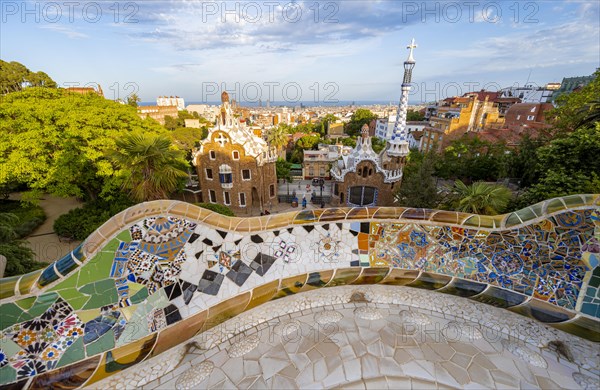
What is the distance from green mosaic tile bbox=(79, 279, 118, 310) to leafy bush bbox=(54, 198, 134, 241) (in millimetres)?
9415

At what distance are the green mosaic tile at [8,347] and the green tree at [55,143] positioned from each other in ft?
32.8

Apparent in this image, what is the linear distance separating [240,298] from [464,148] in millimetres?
21876

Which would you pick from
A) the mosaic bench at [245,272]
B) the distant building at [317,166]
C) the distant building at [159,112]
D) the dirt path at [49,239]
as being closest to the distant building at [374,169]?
the distant building at [317,166]

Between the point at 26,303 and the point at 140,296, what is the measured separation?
1188 mm

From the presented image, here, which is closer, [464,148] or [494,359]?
[494,359]

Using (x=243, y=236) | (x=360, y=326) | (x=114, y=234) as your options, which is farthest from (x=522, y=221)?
(x=114, y=234)

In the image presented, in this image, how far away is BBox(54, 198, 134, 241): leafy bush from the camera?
444 inches

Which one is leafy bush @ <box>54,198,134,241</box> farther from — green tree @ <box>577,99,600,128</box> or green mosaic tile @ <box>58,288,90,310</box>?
green tree @ <box>577,99,600,128</box>

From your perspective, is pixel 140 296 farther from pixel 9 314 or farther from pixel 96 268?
pixel 9 314

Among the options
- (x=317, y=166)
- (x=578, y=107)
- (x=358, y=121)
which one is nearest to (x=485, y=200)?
(x=578, y=107)

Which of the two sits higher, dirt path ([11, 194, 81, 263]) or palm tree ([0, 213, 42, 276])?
palm tree ([0, 213, 42, 276])

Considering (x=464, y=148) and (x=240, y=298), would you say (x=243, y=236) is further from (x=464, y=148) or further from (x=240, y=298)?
(x=464, y=148)

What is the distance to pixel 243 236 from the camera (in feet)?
14.7

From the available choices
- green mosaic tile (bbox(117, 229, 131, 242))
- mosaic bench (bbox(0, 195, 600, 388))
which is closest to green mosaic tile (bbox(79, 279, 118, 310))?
mosaic bench (bbox(0, 195, 600, 388))
